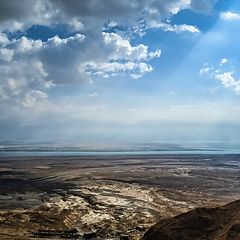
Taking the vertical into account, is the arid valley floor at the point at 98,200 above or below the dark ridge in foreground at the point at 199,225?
below

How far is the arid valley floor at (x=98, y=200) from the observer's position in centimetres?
2594

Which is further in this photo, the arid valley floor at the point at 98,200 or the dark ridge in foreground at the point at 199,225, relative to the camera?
the arid valley floor at the point at 98,200

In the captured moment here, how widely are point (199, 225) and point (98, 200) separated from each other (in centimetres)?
2018

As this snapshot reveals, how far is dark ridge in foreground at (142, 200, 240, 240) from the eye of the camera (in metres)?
17.4

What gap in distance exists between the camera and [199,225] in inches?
716

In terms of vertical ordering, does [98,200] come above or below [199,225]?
below

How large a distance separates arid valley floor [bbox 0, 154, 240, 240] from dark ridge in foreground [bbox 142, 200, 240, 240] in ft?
18.2

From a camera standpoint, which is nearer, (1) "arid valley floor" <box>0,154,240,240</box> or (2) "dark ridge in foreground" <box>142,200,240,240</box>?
(2) "dark ridge in foreground" <box>142,200,240,240</box>

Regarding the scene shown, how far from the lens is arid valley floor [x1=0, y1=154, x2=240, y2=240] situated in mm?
25938

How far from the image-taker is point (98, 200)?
123ft

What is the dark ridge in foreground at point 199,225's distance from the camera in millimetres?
17438

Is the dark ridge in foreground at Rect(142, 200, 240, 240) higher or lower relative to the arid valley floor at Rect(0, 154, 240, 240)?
higher

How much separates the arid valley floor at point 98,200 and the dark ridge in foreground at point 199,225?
5.54 meters

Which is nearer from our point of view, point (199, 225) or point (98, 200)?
point (199, 225)
